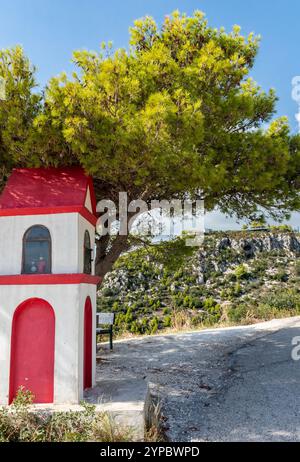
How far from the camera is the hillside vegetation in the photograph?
32.4 meters

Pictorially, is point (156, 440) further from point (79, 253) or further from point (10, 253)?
point (10, 253)

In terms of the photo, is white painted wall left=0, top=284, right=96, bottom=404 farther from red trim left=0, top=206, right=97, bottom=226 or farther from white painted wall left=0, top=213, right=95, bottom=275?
red trim left=0, top=206, right=97, bottom=226

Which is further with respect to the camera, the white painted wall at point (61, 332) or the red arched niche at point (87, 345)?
the red arched niche at point (87, 345)

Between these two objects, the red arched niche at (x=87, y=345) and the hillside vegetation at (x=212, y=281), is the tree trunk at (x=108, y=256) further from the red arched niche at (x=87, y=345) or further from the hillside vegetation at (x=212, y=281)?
the hillside vegetation at (x=212, y=281)

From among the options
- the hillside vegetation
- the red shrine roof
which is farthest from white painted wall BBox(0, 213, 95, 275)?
the hillside vegetation

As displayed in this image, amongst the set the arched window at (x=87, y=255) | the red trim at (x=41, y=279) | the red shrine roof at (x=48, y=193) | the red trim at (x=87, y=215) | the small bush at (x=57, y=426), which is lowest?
the small bush at (x=57, y=426)

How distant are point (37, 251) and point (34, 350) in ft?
5.28

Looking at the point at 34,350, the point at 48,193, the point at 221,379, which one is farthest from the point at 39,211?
the point at 221,379

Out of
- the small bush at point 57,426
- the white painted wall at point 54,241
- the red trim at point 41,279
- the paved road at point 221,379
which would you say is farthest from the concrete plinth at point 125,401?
the white painted wall at point 54,241

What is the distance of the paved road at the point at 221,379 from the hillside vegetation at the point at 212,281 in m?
14.5

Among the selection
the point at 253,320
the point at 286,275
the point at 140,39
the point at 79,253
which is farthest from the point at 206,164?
the point at 286,275

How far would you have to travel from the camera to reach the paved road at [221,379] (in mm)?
5574

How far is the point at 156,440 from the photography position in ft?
16.3

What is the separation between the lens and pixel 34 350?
6.05m
